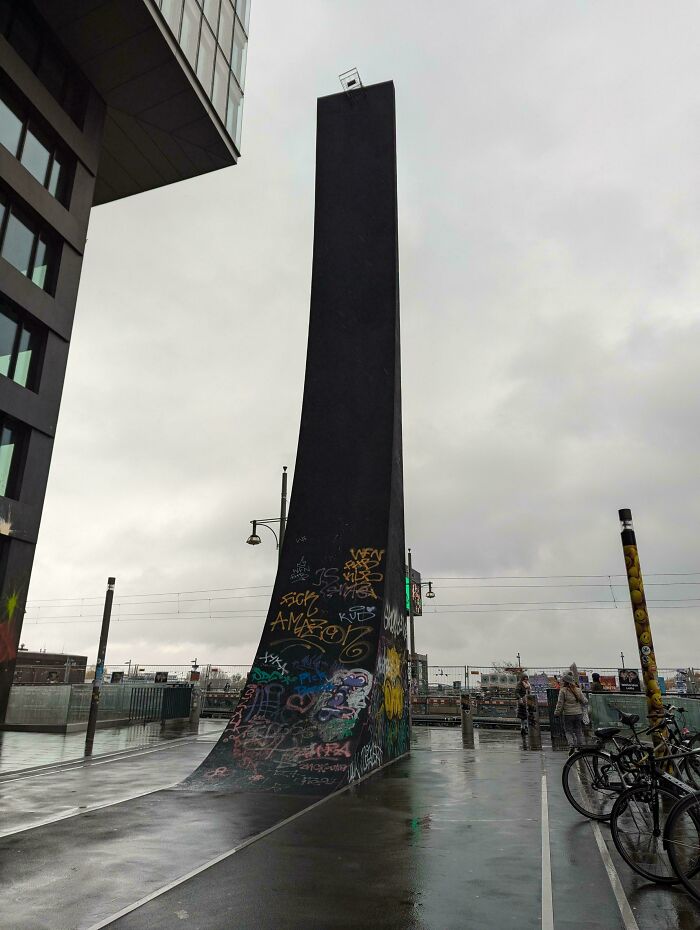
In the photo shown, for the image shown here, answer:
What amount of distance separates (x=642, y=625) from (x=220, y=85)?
2532 centimetres

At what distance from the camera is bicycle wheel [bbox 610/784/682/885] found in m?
6.21

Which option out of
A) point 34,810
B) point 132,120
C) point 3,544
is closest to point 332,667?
point 34,810

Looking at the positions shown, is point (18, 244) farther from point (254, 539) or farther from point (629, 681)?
point (629, 681)

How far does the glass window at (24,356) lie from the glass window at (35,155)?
510 cm

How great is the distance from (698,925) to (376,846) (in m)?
3.34

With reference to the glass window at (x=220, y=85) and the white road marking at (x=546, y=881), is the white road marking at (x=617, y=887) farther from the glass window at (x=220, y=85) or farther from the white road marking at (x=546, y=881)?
the glass window at (x=220, y=85)

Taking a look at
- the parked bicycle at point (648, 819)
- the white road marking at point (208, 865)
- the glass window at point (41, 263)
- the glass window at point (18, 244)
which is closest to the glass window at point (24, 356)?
the glass window at point (41, 263)

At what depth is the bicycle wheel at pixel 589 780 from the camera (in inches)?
340

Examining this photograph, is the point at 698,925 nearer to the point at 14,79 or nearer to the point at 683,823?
the point at 683,823

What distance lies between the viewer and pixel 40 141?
21484mm

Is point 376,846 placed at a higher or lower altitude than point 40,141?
lower

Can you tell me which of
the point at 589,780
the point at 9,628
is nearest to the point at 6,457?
the point at 9,628

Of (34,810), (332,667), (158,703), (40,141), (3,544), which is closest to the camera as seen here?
(34,810)

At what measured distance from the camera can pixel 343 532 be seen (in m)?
15.8
